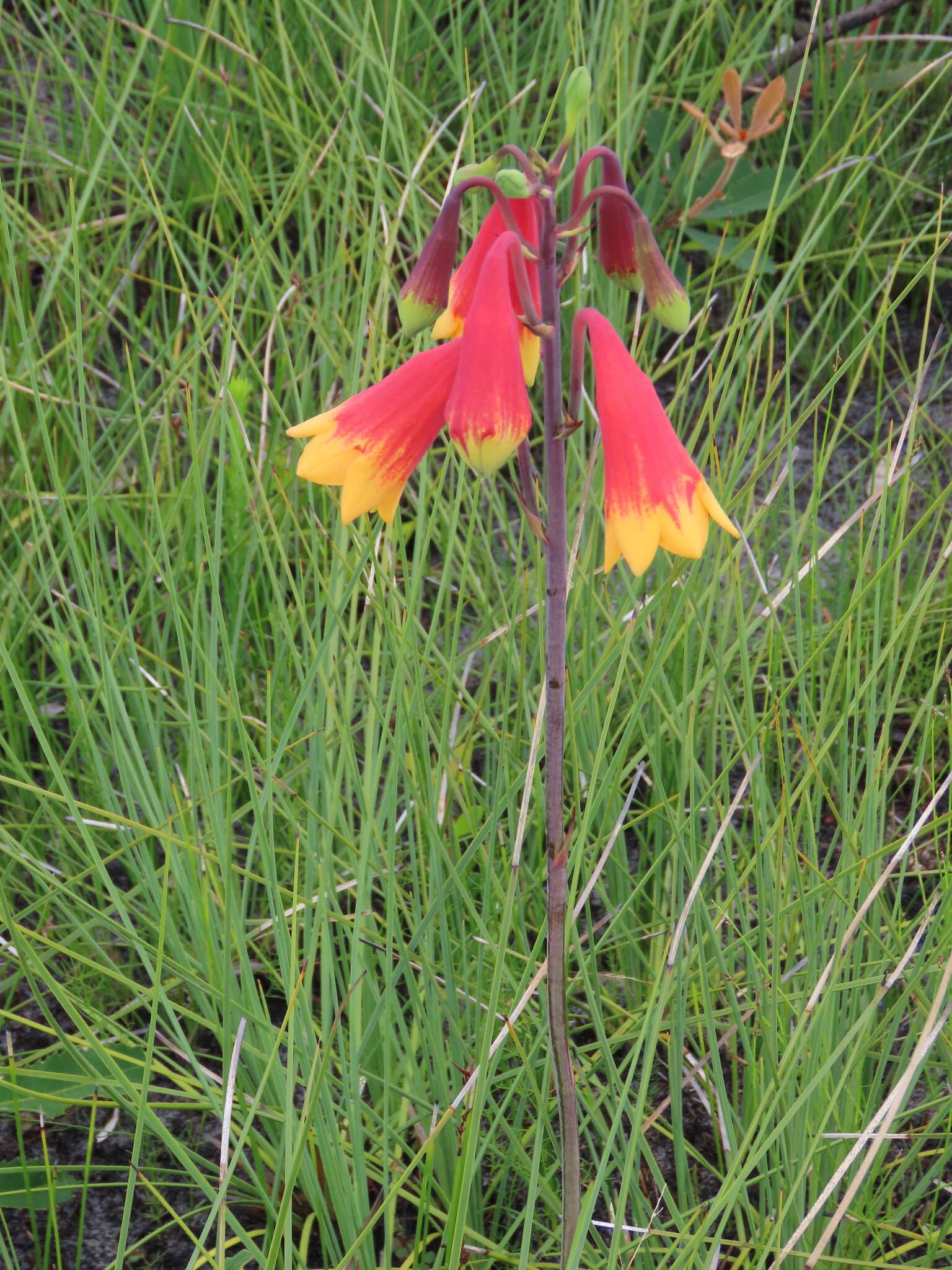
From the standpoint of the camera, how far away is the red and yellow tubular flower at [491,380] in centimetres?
85

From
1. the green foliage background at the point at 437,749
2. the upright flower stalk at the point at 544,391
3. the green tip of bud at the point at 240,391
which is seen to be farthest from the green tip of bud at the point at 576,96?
the green tip of bud at the point at 240,391

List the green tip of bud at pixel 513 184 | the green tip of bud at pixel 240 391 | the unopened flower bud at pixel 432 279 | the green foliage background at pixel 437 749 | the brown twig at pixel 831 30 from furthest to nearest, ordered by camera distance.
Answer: the brown twig at pixel 831 30 < the green tip of bud at pixel 240 391 < the green foliage background at pixel 437 749 < the unopened flower bud at pixel 432 279 < the green tip of bud at pixel 513 184

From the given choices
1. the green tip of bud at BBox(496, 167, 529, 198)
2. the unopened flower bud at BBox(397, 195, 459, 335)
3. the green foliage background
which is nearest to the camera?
the green tip of bud at BBox(496, 167, 529, 198)

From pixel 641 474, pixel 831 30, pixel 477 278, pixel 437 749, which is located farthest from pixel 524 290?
pixel 831 30

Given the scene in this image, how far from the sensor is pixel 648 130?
7.70 feet

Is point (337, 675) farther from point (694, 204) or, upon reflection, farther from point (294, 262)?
point (694, 204)

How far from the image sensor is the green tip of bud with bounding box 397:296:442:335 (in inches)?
36.7

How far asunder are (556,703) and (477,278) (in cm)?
37

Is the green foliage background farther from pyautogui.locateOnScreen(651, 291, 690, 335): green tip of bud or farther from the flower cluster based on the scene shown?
pyautogui.locateOnScreen(651, 291, 690, 335): green tip of bud

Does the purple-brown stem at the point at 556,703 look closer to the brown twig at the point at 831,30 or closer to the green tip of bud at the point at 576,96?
the green tip of bud at the point at 576,96

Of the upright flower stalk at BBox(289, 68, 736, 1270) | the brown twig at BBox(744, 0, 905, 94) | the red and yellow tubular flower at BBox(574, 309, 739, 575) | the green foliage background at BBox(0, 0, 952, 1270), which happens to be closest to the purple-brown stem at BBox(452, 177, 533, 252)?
the upright flower stalk at BBox(289, 68, 736, 1270)

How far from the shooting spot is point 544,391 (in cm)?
95

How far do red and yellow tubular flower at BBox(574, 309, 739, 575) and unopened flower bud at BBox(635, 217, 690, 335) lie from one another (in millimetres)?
51

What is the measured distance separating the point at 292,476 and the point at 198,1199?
110 cm
